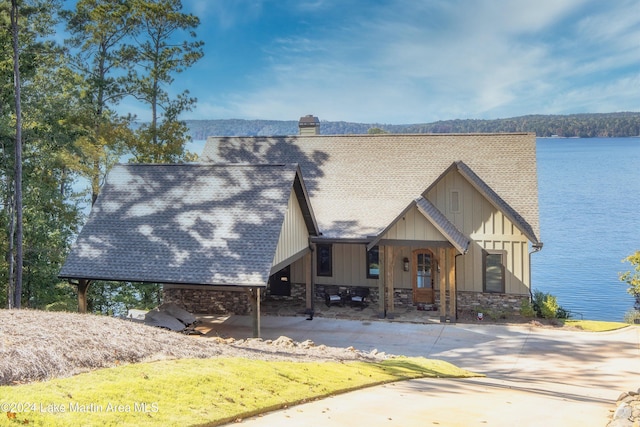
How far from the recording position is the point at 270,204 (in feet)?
63.6

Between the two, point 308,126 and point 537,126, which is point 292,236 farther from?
point 537,126

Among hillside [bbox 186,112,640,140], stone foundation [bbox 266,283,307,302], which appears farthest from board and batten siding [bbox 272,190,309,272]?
hillside [bbox 186,112,640,140]

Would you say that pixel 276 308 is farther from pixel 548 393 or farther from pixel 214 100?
pixel 214 100

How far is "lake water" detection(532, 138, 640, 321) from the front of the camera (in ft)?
119

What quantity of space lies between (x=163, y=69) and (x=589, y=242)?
39913 millimetres

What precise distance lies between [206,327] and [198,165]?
573 centimetres

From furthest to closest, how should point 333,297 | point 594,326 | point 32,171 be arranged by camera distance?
point 32,171
point 333,297
point 594,326

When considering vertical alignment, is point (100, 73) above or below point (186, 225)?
above

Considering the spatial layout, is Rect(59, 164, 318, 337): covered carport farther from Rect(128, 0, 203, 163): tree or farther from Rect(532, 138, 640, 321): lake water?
Rect(532, 138, 640, 321): lake water

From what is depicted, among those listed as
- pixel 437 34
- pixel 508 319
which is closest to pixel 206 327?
pixel 508 319

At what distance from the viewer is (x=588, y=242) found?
5328 cm

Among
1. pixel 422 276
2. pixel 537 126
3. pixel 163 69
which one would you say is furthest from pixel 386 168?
pixel 537 126

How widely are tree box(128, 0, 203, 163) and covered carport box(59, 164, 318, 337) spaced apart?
349 inches

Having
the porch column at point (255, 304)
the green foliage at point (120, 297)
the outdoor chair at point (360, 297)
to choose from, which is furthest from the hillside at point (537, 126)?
the porch column at point (255, 304)
